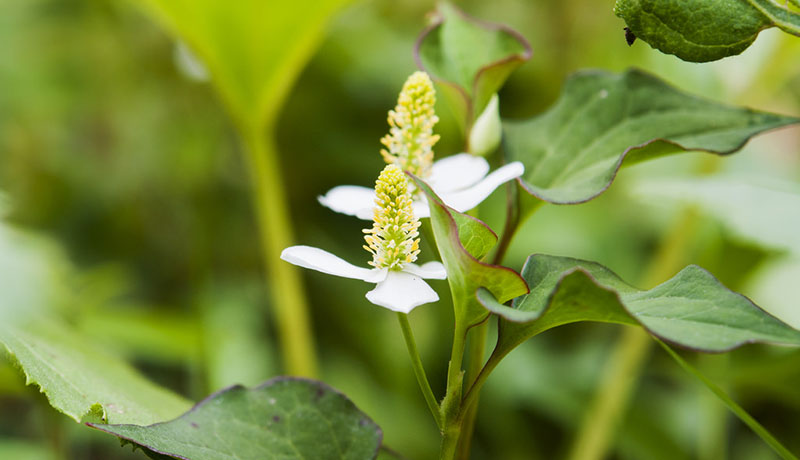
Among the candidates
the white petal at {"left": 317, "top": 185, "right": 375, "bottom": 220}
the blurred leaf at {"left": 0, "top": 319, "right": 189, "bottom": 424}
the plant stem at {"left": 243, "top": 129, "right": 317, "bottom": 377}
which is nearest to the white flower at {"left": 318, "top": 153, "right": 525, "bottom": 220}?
the white petal at {"left": 317, "top": 185, "right": 375, "bottom": 220}

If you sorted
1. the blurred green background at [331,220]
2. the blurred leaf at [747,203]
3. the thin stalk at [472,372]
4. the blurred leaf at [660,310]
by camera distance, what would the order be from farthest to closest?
the blurred green background at [331,220]
the blurred leaf at [747,203]
the thin stalk at [472,372]
the blurred leaf at [660,310]

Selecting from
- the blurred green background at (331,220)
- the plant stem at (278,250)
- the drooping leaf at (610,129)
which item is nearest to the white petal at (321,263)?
the drooping leaf at (610,129)

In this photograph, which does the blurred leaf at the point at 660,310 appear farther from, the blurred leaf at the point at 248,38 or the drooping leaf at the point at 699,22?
the blurred leaf at the point at 248,38

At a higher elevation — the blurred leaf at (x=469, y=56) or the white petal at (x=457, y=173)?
the blurred leaf at (x=469, y=56)

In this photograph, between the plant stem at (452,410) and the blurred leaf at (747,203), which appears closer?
the plant stem at (452,410)

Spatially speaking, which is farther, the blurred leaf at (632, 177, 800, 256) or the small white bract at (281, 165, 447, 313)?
the blurred leaf at (632, 177, 800, 256)

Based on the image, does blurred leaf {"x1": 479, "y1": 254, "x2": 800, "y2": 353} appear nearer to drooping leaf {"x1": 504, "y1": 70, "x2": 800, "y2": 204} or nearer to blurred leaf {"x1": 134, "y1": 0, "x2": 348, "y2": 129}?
drooping leaf {"x1": 504, "y1": 70, "x2": 800, "y2": 204}

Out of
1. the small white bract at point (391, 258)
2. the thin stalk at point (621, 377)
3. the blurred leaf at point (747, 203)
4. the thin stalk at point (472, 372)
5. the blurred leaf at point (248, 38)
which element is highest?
the blurred leaf at point (248, 38)

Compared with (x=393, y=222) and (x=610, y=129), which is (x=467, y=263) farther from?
(x=610, y=129)
